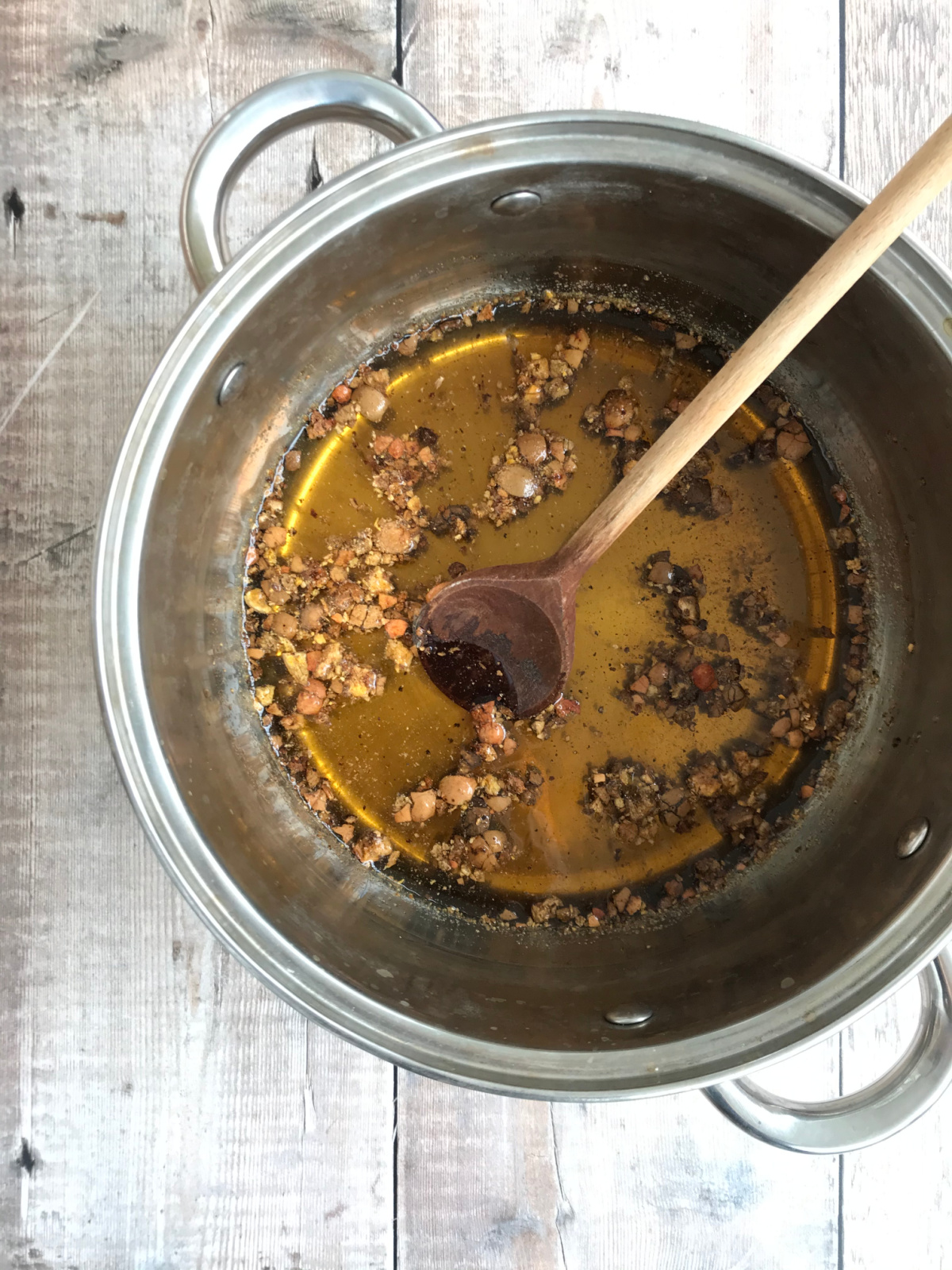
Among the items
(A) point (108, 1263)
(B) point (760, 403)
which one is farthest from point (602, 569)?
(A) point (108, 1263)

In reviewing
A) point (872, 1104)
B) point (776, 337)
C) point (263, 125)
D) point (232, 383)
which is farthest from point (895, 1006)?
point (263, 125)

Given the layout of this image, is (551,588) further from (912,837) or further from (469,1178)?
(469,1178)

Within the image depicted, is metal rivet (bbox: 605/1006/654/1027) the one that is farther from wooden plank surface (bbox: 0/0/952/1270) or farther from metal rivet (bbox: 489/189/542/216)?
metal rivet (bbox: 489/189/542/216)

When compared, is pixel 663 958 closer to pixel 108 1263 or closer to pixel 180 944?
pixel 180 944

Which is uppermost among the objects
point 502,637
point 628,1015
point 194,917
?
point 502,637

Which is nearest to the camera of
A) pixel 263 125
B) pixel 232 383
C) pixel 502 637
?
pixel 263 125

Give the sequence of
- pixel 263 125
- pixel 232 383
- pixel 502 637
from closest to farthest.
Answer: pixel 263 125 < pixel 232 383 < pixel 502 637

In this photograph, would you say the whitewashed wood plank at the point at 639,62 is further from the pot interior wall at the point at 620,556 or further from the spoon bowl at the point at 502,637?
the spoon bowl at the point at 502,637

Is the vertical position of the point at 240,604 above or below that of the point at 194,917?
above
